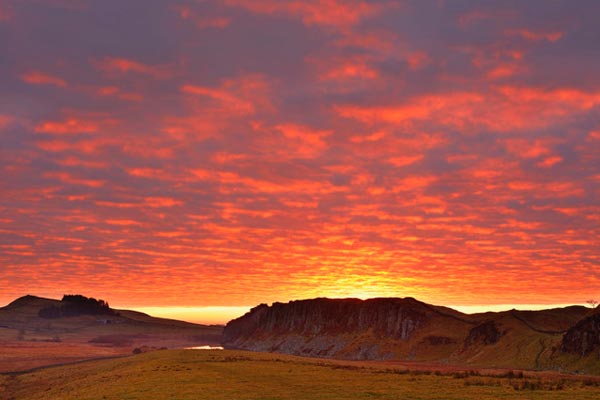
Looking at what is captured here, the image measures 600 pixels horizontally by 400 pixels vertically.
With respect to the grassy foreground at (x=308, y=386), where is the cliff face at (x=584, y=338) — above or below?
above

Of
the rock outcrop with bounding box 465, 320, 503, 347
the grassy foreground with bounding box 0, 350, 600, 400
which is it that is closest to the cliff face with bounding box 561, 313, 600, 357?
the rock outcrop with bounding box 465, 320, 503, 347

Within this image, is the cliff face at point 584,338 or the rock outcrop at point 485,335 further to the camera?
the rock outcrop at point 485,335

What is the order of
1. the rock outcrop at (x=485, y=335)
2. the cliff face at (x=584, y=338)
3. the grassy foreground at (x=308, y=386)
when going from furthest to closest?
the rock outcrop at (x=485, y=335) < the cliff face at (x=584, y=338) < the grassy foreground at (x=308, y=386)

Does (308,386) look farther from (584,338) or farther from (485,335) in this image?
(485,335)

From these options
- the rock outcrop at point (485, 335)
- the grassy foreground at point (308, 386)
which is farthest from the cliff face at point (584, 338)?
the grassy foreground at point (308, 386)

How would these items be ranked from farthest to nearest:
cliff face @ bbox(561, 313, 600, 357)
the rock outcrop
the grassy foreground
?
the rock outcrop
cliff face @ bbox(561, 313, 600, 357)
the grassy foreground

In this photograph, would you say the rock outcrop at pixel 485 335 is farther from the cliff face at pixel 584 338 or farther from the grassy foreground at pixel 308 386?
the grassy foreground at pixel 308 386

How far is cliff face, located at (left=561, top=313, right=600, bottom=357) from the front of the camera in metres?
129

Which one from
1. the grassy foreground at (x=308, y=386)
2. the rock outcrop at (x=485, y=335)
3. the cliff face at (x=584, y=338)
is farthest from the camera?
the rock outcrop at (x=485, y=335)

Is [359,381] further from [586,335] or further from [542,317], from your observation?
[542,317]

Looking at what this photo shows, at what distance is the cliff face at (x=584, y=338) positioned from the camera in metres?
129

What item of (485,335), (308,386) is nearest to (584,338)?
(485,335)

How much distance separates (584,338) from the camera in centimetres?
13075

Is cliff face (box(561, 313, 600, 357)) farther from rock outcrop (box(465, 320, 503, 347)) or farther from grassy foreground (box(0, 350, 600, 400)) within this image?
grassy foreground (box(0, 350, 600, 400))
